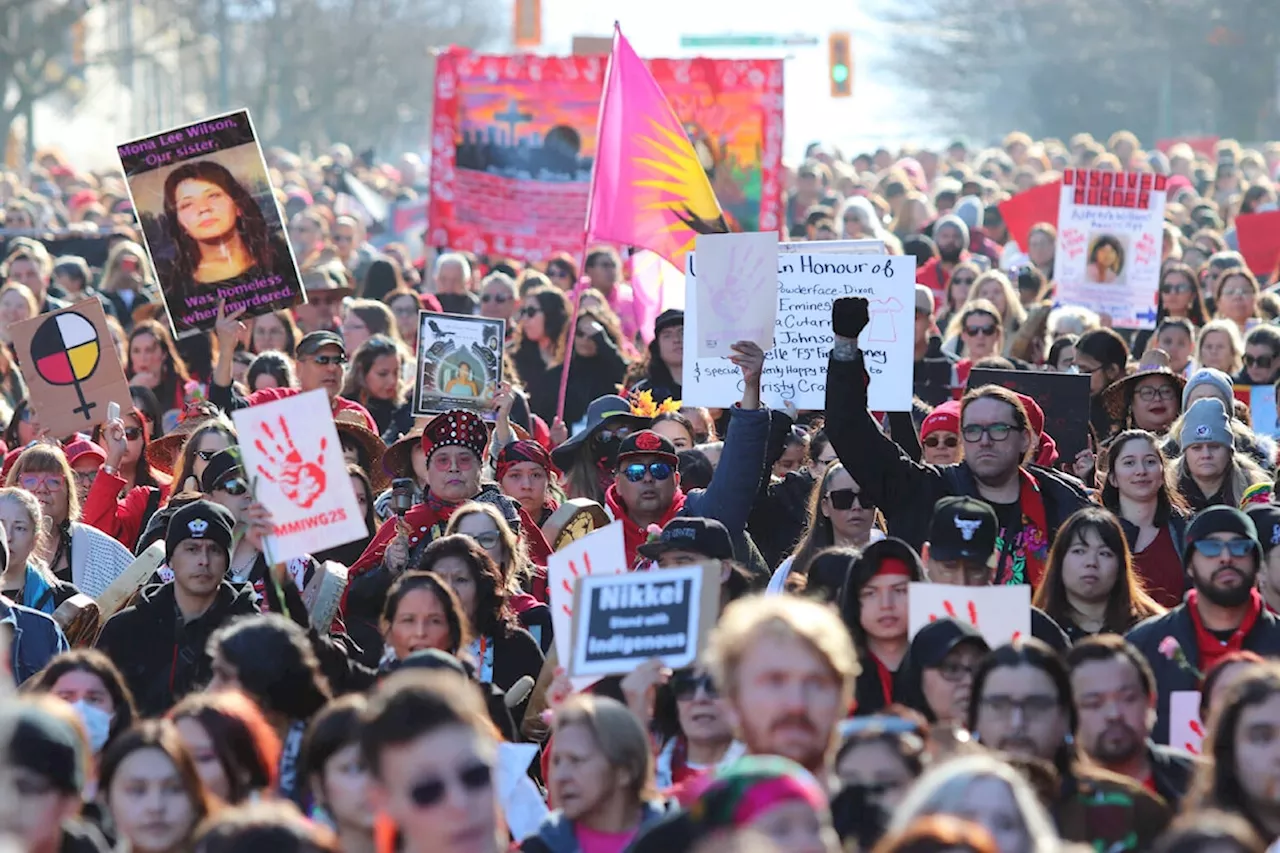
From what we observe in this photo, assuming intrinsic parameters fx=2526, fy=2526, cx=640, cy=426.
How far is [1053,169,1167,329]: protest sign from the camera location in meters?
14.4

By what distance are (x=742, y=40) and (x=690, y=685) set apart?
32.8m

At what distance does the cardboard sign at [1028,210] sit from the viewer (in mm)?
17750

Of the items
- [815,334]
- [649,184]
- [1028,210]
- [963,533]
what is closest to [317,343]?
[649,184]

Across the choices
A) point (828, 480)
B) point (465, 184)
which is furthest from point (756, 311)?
point (465, 184)

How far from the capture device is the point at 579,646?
6.36 m

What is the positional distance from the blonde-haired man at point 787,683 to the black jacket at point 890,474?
2.71 metres

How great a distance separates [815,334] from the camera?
9.73 meters

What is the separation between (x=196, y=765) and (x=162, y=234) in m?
5.58

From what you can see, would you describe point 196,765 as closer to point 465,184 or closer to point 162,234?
point 162,234

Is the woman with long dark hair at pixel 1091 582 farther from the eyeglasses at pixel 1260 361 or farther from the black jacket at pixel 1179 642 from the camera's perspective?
the eyeglasses at pixel 1260 361

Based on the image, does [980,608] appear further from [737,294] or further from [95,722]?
[737,294]

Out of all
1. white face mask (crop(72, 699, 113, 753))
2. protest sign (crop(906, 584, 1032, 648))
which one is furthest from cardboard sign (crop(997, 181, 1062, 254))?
white face mask (crop(72, 699, 113, 753))

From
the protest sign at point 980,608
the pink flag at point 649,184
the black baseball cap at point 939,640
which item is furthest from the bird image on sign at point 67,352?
the black baseball cap at point 939,640

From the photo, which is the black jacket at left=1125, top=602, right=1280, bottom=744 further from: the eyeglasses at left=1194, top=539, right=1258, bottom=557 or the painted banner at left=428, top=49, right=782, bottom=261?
the painted banner at left=428, top=49, right=782, bottom=261
